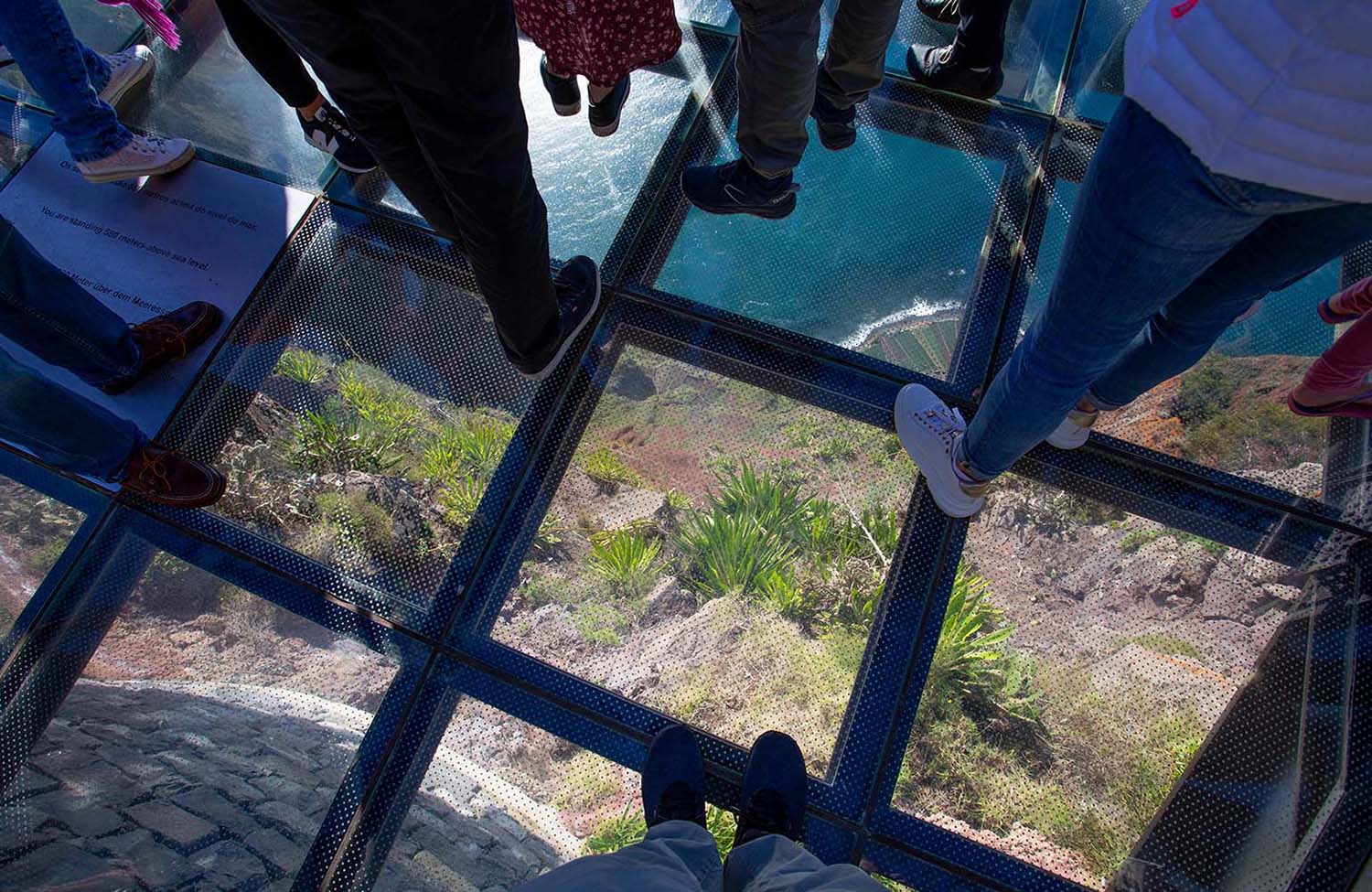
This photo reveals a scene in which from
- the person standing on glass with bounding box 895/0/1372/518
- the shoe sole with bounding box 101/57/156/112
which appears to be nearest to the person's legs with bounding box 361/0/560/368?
the person standing on glass with bounding box 895/0/1372/518

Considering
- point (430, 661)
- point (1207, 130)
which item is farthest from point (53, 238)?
point (1207, 130)

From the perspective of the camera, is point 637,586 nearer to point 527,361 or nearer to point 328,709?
point 527,361

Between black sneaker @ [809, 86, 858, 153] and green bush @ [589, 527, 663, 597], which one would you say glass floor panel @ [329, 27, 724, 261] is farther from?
green bush @ [589, 527, 663, 597]

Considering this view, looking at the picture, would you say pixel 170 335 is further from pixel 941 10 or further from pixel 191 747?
pixel 941 10

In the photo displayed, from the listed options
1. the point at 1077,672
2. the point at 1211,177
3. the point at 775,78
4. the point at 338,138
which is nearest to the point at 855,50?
the point at 775,78

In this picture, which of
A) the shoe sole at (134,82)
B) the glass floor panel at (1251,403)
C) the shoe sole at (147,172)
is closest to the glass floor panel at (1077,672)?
the glass floor panel at (1251,403)

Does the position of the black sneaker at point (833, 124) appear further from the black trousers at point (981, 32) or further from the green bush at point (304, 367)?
the green bush at point (304, 367)
